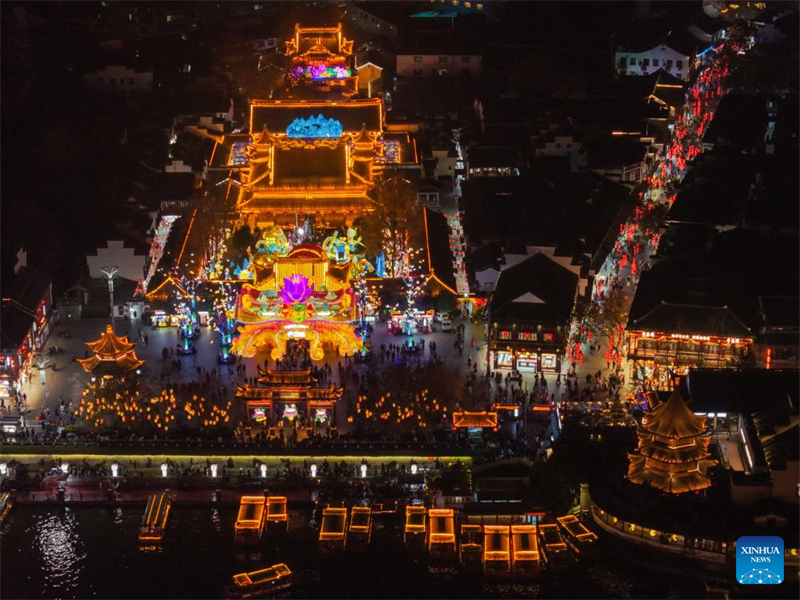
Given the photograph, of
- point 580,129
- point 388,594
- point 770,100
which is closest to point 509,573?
point 388,594

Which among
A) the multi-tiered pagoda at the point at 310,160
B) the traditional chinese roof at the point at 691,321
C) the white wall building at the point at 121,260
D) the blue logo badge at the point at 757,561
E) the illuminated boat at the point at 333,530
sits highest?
the multi-tiered pagoda at the point at 310,160

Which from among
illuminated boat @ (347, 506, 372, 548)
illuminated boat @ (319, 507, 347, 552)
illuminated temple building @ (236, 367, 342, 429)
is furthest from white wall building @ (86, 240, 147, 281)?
illuminated boat @ (347, 506, 372, 548)

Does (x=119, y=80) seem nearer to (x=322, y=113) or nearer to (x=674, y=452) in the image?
(x=322, y=113)

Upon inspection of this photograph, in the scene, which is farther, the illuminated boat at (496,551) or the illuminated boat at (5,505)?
the illuminated boat at (5,505)

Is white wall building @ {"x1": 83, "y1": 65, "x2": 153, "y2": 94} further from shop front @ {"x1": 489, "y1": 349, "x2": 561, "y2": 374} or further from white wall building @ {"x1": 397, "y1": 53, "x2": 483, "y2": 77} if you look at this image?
shop front @ {"x1": 489, "y1": 349, "x2": 561, "y2": 374}

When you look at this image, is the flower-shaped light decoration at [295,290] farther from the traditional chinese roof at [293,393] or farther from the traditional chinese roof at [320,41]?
the traditional chinese roof at [320,41]

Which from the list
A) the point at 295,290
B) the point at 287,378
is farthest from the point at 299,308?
the point at 287,378

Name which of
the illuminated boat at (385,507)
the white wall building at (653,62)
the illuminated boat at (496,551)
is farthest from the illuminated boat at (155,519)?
the white wall building at (653,62)
